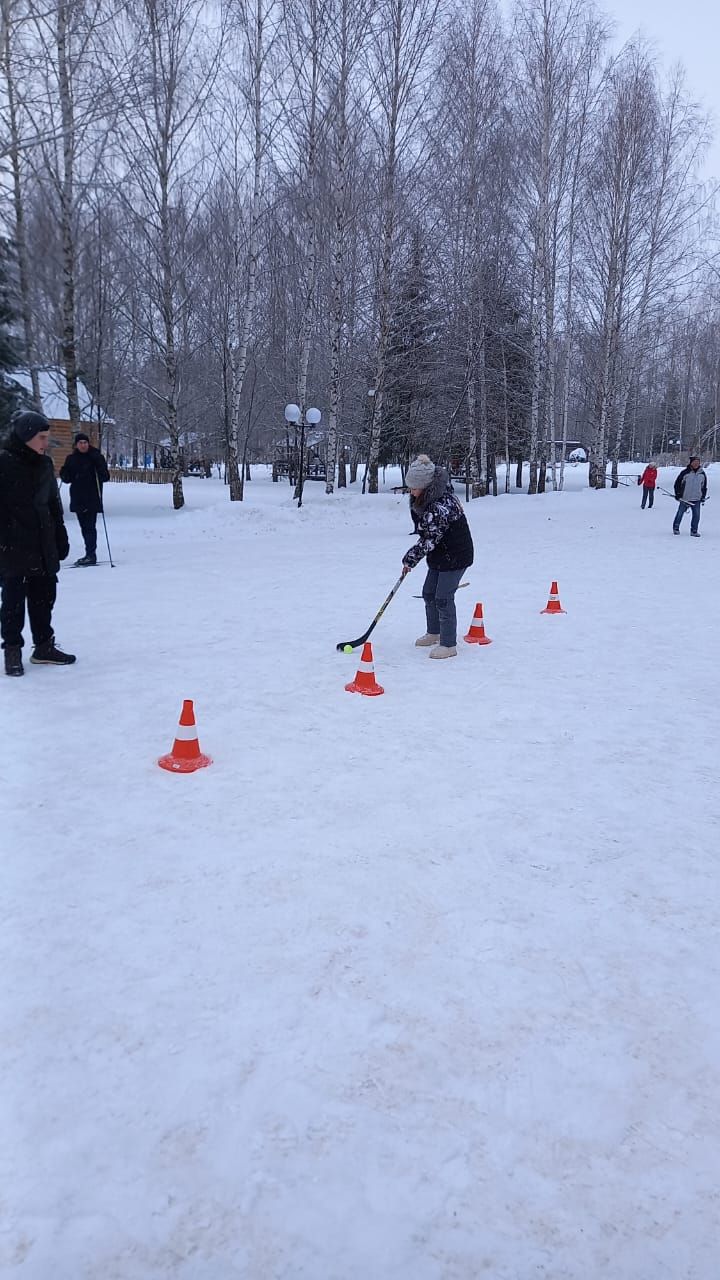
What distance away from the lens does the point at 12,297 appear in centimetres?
1531

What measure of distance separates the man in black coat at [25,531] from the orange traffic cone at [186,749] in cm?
235

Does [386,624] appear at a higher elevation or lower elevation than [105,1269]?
higher

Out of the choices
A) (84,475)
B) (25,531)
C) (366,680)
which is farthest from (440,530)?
(84,475)

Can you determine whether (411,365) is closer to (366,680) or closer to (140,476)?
(140,476)

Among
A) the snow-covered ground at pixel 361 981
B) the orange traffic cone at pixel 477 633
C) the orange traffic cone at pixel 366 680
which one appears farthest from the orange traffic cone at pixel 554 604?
the orange traffic cone at pixel 366 680

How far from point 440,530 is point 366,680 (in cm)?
160

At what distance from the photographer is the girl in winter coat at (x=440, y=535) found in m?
6.42

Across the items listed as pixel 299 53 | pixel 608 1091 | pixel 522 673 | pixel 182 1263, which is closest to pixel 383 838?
pixel 608 1091

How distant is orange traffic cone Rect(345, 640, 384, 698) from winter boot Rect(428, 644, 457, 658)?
112 cm

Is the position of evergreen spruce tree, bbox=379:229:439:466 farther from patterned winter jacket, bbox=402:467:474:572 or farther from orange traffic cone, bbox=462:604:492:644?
patterned winter jacket, bbox=402:467:474:572

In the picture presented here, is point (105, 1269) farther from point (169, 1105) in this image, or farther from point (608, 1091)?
point (608, 1091)

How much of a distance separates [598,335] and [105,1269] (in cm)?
3069

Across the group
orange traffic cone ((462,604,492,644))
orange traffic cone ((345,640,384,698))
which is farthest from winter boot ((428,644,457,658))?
orange traffic cone ((345,640,384,698))

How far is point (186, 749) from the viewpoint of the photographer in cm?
423
